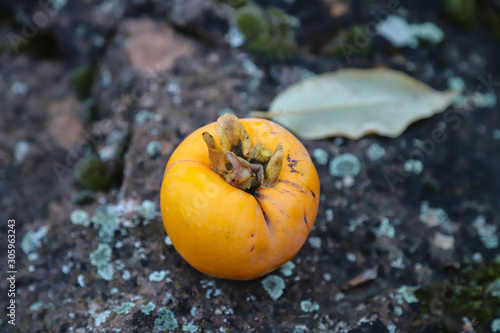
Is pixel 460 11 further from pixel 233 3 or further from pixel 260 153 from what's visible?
pixel 260 153

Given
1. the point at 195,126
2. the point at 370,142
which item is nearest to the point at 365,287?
the point at 370,142

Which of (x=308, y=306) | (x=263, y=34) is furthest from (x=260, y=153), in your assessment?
(x=263, y=34)

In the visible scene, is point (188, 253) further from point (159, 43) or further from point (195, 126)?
point (159, 43)

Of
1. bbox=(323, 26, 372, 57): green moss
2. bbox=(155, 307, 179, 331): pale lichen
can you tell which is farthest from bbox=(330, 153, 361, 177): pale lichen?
bbox=(155, 307, 179, 331): pale lichen

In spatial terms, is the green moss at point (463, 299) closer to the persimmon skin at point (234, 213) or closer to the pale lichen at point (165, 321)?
the persimmon skin at point (234, 213)

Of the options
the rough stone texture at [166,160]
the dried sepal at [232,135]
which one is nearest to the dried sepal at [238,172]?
the dried sepal at [232,135]

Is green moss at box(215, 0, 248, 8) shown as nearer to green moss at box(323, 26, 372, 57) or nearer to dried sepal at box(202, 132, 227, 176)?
green moss at box(323, 26, 372, 57)
